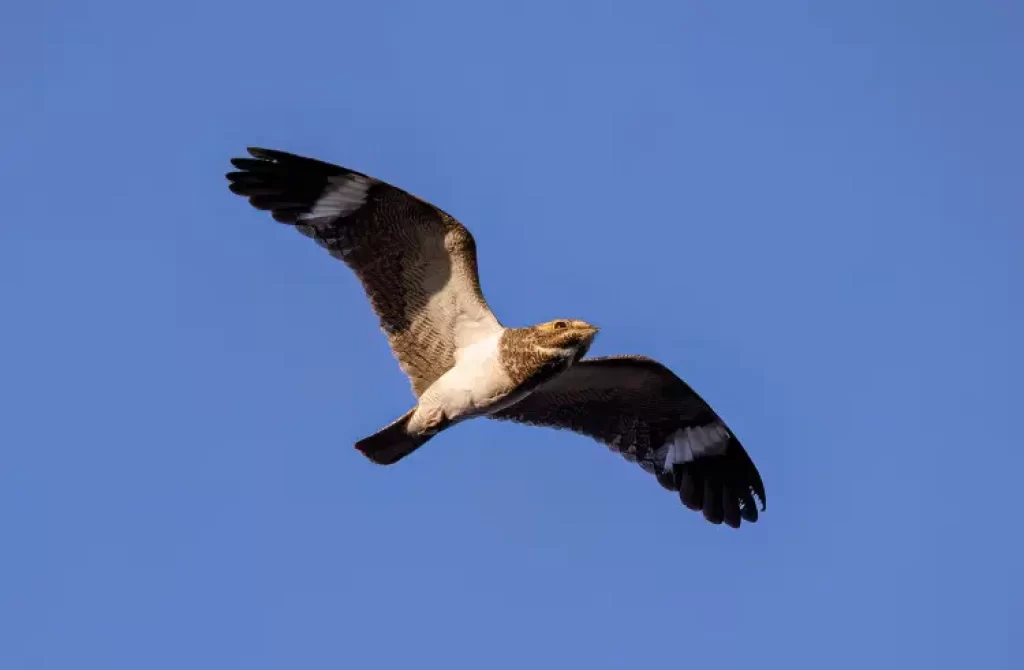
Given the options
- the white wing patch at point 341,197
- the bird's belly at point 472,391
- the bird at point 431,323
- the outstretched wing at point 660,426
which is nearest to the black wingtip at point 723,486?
the outstretched wing at point 660,426

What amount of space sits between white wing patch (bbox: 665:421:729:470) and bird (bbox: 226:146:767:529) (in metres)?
0.59

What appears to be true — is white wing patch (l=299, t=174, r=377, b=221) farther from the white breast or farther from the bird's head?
the bird's head


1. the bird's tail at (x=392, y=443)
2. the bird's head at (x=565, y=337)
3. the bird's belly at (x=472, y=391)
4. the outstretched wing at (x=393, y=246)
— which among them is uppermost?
the outstretched wing at (x=393, y=246)

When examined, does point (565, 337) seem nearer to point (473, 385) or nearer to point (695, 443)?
point (473, 385)

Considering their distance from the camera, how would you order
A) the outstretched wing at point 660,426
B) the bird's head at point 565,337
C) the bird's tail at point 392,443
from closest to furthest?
the bird's head at point 565,337 < the bird's tail at point 392,443 < the outstretched wing at point 660,426

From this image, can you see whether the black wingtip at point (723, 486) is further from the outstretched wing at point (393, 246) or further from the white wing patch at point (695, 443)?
the outstretched wing at point (393, 246)

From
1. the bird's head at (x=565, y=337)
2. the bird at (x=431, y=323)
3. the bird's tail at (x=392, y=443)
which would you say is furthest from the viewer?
the bird's tail at (x=392, y=443)

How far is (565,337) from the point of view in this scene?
590 inches

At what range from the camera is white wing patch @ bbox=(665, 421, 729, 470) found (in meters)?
17.6

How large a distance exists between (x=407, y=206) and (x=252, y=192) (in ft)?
5.64

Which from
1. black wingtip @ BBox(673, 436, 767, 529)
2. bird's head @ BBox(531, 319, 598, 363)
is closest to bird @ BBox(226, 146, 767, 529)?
bird's head @ BBox(531, 319, 598, 363)

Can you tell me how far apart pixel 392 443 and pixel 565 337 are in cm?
230

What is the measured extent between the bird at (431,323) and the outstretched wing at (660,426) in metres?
0.03

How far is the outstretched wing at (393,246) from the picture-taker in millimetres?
15727
